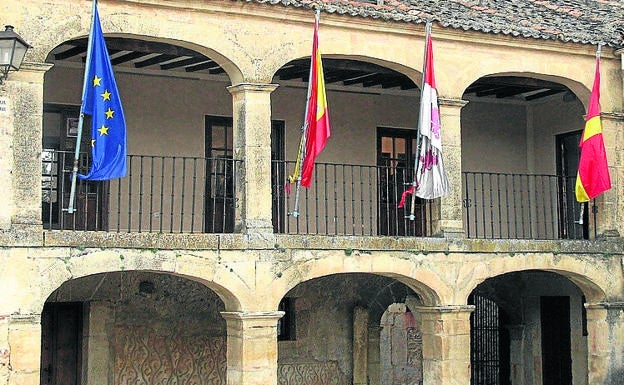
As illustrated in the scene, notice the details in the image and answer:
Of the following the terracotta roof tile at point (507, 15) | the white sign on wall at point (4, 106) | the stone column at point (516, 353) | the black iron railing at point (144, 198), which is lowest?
the stone column at point (516, 353)

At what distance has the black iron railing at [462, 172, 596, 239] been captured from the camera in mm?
17656

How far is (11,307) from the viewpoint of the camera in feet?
38.9

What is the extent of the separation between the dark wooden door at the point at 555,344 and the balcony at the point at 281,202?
118cm

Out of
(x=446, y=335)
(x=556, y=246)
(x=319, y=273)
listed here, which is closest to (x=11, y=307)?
(x=319, y=273)

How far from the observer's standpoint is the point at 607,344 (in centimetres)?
1515

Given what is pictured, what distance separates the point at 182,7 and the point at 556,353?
8.99 metres

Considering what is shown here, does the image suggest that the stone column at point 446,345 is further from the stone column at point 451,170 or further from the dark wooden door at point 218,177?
the dark wooden door at point 218,177

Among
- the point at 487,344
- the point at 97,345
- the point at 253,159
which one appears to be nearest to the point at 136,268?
the point at 253,159

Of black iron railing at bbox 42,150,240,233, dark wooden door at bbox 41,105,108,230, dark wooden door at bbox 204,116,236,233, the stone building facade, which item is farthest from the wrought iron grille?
dark wooden door at bbox 41,105,108,230

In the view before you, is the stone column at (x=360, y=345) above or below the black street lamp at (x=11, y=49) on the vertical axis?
below

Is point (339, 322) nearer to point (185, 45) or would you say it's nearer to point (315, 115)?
point (315, 115)

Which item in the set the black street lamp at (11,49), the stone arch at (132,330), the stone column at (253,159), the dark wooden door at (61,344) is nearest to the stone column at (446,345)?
the stone column at (253,159)

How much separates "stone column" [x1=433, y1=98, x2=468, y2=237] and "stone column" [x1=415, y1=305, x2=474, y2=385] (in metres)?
0.98

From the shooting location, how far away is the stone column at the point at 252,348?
42.5 feet
